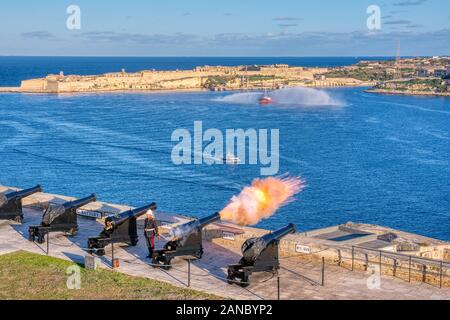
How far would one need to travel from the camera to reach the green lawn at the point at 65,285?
15.4 metres

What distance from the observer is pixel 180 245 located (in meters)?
17.6

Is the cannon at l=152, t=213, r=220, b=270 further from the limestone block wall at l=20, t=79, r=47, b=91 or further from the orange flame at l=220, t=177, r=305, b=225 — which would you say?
the limestone block wall at l=20, t=79, r=47, b=91

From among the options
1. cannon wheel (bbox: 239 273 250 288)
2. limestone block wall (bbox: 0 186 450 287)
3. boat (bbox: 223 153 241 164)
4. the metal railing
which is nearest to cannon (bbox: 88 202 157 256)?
limestone block wall (bbox: 0 186 450 287)

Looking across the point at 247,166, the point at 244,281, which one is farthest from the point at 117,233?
the point at 247,166

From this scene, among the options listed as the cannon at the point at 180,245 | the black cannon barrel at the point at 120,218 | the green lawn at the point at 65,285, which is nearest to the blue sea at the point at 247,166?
the black cannon barrel at the point at 120,218

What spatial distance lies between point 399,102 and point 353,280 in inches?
5355

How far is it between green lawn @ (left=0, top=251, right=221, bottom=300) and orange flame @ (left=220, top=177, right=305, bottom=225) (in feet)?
23.2

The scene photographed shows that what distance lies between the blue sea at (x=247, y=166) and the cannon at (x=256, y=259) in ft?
89.8

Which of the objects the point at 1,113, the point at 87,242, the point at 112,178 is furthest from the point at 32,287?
the point at 1,113

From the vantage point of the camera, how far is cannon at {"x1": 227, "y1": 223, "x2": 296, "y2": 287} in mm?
15812

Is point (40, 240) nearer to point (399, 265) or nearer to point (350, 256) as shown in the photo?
point (350, 256)

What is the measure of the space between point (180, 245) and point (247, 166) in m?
46.6

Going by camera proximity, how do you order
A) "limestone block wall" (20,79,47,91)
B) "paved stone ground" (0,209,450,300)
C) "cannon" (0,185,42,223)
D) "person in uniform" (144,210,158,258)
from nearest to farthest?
"paved stone ground" (0,209,450,300), "person in uniform" (144,210,158,258), "cannon" (0,185,42,223), "limestone block wall" (20,79,47,91)

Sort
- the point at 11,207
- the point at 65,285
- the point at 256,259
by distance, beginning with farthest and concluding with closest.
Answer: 1. the point at 11,207
2. the point at 65,285
3. the point at 256,259
